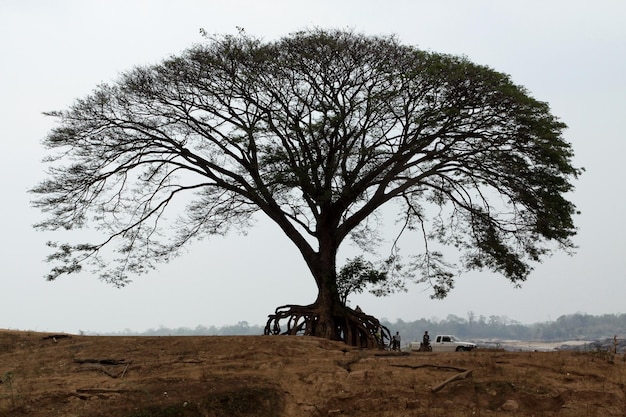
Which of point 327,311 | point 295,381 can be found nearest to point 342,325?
point 327,311

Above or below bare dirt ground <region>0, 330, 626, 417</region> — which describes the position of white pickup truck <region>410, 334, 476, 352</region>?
above

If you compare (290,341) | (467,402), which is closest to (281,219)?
(290,341)

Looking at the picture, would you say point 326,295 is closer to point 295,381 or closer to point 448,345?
point 295,381

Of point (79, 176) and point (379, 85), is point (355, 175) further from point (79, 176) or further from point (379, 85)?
point (79, 176)

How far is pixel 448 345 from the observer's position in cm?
3475

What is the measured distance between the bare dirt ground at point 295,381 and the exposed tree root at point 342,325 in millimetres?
4059

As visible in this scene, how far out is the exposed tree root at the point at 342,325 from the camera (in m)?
25.8

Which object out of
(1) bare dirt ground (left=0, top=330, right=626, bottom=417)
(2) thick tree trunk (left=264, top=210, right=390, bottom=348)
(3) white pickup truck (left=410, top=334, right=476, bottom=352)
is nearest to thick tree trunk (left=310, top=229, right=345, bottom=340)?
(2) thick tree trunk (left=264, top=210, right=390, bottom=348)

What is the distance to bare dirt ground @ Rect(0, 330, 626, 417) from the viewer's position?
16.9 m

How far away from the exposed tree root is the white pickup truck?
761 cm

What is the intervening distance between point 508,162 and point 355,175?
5.67 m

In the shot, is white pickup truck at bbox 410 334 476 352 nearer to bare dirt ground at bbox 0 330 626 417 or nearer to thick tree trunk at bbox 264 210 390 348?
thick tree trunk at bbox 264 210 390 348

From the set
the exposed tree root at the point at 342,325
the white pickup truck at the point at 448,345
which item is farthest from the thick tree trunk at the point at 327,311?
the white pickup truck at the point at 448,345

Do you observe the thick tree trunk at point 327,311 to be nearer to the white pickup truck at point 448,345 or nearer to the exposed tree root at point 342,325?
the exposed tree root at point 342,325
